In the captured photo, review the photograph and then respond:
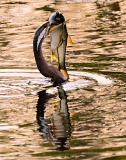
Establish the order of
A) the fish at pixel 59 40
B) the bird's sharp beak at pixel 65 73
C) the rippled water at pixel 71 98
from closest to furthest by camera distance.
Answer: the rippled water at pixel 71 98 → the fish at pixel 59 40 → the bird's sharp beak at pixel 65 73

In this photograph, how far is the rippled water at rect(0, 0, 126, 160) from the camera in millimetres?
6539

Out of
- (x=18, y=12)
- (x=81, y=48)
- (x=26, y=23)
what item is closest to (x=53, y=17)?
(x=81, y=48)

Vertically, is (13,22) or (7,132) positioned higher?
(7,132)

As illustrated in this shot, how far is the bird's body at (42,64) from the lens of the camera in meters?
9.66

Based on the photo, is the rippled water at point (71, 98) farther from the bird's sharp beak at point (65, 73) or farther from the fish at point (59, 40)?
the fish at point (59, 40)

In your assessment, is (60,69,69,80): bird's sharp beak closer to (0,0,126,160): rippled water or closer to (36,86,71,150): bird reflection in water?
(0,0,126,160): rippled water

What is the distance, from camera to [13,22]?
15391 mm

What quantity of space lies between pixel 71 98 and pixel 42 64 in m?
1.25

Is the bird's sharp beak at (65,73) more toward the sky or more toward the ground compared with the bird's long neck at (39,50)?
more toward the ground

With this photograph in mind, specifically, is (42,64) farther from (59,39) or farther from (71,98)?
(71,98)

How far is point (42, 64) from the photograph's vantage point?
9672 millimetres

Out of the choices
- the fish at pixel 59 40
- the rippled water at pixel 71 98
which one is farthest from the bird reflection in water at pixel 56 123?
the fish at pixel 59 40

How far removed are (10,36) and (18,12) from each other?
3728 millimetres

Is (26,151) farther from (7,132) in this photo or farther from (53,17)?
(53,17)
